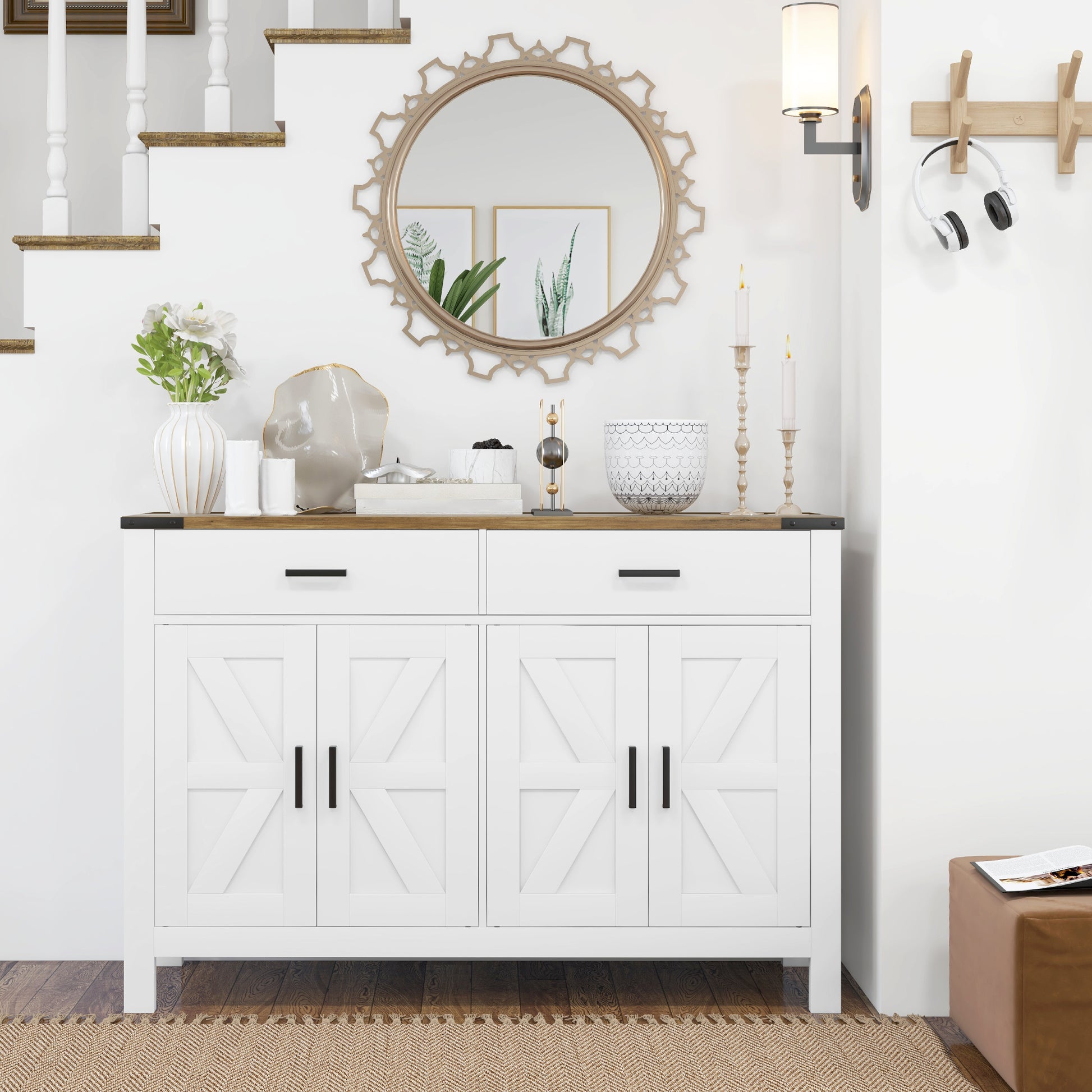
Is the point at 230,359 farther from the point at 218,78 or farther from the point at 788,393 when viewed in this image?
the point at 788,393

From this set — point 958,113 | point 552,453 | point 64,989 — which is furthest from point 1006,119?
point 64,989

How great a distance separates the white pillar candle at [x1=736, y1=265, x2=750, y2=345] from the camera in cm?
215

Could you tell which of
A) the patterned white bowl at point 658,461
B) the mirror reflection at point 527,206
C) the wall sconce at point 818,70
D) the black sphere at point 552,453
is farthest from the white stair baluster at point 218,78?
the wall sconce at point 818,70

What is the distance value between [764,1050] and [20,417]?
2.11 m

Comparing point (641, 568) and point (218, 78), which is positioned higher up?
point (218, 78)

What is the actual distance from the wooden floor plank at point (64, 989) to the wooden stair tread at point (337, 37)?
7.09 ft

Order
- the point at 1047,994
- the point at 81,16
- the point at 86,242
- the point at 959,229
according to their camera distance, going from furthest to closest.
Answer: the point at 81,16, the point at 86,242, the point at 959,229, the point at 1047,994

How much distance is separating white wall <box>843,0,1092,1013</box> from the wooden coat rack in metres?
0.03

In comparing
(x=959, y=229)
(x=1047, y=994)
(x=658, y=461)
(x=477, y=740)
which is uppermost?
(x=959, y=229)

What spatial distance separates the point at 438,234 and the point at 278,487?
73 centimetres

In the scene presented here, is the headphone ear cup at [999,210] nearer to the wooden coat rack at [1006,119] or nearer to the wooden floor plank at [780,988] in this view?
the wooden coat rack at [1006,119]

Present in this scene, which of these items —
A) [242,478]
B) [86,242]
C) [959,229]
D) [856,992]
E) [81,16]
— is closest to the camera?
[959,229]

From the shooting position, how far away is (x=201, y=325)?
6.95 feet

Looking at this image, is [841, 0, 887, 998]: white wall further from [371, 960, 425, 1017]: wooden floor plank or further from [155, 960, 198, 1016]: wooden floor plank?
[155, 960, 198, 1016]: wooden floor plank
